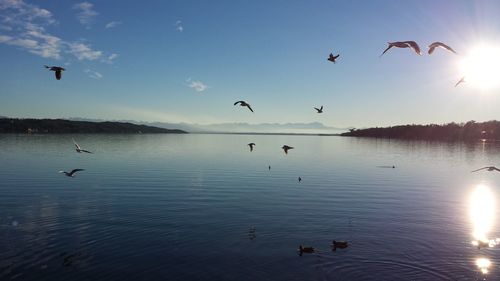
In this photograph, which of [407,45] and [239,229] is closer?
[407,45]

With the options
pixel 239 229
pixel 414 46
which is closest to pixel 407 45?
pixel 414 46

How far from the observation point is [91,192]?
42.8 meters

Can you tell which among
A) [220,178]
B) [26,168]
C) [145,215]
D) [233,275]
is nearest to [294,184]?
[220,178]

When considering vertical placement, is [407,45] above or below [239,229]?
above

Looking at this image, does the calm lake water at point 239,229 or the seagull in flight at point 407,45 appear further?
the calm lake water at point 239,229

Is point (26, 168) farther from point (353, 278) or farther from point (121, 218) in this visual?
point (353, 278)

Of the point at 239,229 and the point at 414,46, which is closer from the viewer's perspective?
the point at 414,46

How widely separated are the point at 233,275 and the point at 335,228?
11548 millimetres

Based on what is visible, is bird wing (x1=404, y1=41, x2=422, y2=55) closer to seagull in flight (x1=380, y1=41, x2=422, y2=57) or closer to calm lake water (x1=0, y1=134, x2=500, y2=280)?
seagull in flight (x1=380, y1=41, x2=422, y2=57)

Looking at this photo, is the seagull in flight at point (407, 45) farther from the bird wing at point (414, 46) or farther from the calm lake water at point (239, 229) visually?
the calm lake water at point (239, 229)

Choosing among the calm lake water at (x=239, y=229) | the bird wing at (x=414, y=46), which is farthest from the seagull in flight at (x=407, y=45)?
the calm lake water at (x=239, y=229)

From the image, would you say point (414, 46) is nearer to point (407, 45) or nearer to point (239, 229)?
point (407, 45)

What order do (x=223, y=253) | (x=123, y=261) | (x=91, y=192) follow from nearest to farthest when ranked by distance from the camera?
1. (x=123, y=261)
2. (x=223, y=253)
3. (x=91, y=192)

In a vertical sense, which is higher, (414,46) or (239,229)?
(414,46)
